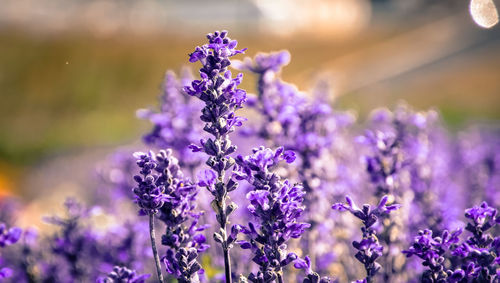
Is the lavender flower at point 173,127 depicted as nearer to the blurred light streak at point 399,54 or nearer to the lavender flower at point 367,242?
the lavender flower at point 367,242

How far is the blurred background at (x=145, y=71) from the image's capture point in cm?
1245

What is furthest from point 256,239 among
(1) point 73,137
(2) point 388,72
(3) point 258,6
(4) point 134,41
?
(3) point 258,6

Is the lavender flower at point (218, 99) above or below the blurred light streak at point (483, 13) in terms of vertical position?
below

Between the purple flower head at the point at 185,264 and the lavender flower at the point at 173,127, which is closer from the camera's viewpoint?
the purple flower head at the point at 185,264

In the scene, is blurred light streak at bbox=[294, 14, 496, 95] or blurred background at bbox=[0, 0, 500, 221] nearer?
blurred background at bbox=[0, 0, 500, 221]

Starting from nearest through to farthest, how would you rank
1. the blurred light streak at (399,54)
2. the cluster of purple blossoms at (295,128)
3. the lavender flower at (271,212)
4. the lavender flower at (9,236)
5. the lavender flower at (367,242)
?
the lavender flower at (271,212) < the lavender flower at (367,242) < the lavender flower at (9,236) < the cluster of purple blossoms at (295,128) < the blurred light streak at (399,54)

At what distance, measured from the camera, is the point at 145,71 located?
61.8 ft

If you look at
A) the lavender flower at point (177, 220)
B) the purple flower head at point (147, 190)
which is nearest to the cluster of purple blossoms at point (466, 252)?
the lavender flower at point (177, 220)

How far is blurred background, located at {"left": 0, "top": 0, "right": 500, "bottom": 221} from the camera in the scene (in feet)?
40.8

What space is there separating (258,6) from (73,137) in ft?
76.1

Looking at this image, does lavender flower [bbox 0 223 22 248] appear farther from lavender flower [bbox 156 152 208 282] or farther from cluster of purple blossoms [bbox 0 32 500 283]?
lavender flower [bbox 156 152 208 282]

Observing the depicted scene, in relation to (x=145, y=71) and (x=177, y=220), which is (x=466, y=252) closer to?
(x=177, y=220)

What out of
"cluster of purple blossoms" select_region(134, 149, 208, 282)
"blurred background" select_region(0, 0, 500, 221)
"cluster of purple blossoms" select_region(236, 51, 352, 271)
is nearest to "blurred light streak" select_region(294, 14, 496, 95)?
"blurred background" select_region(0, 0, 500, 221)

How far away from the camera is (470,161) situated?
4891 mm
